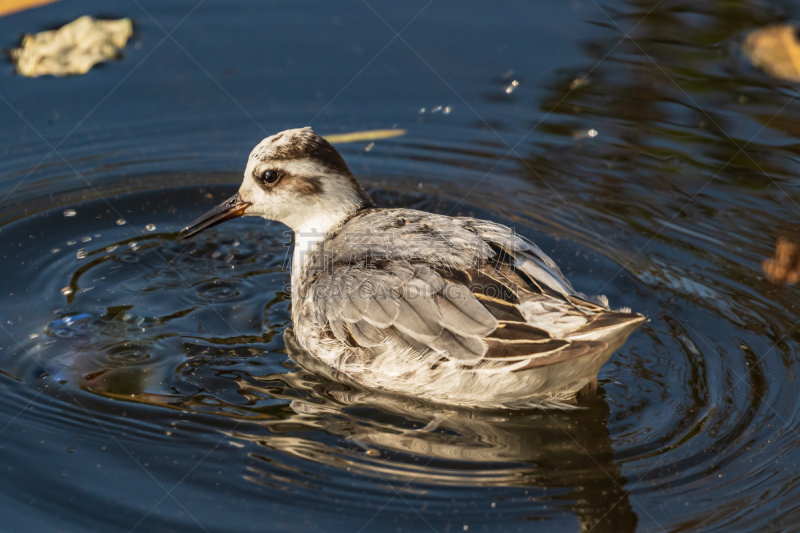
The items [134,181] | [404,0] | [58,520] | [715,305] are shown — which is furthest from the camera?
[404,0]

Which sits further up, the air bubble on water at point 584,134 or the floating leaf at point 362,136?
the floating leaf at point 362,136

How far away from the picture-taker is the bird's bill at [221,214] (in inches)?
232

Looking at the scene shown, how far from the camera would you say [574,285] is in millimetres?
6004

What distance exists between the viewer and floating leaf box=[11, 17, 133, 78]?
7.95 meters

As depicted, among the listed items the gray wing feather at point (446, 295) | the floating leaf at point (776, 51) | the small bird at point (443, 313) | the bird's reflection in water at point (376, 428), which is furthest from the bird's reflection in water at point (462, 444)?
the floating leaf at point (776, 51)

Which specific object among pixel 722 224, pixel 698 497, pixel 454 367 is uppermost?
pixel 454 367

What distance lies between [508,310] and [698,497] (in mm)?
1271

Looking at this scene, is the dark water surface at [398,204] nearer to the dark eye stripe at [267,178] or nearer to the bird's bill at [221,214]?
the bird's bill at [221,214]

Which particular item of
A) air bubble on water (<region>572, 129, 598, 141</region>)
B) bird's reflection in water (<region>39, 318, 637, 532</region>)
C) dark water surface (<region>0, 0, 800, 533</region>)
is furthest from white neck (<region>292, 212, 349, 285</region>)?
air bubble on water (<region>572, 129, 598, 141</region>)

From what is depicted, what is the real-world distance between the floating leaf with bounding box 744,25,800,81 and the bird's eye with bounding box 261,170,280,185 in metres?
4.92

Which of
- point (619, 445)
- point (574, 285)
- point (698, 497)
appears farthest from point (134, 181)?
point (698, 497)

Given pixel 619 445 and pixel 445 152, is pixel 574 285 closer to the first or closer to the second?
pixel 619 445

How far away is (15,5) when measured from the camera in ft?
27.6

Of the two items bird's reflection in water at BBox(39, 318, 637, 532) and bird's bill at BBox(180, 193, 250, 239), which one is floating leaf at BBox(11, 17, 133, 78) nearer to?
bird's bill at BBox(180, 193, 250, 239)
